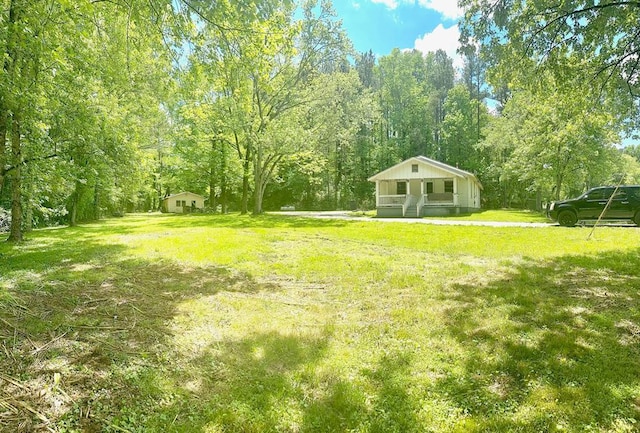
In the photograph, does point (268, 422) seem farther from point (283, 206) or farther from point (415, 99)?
point (415, 99)

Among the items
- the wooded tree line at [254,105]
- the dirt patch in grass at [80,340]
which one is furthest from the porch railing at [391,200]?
the dirt patch in grass at [80,340]

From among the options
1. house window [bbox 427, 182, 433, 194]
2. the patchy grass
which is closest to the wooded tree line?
the patchy grass

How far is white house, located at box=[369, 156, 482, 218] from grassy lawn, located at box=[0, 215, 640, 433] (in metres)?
19.0

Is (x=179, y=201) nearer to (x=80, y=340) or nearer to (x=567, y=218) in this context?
(x=567, y=218)

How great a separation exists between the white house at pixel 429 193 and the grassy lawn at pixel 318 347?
19011 mm

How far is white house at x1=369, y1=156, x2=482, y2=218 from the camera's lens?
85.7 feet

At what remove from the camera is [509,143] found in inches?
1312

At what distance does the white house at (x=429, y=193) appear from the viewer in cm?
2611

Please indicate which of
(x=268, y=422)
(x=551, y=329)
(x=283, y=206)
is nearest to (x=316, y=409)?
(x=268, y=422)

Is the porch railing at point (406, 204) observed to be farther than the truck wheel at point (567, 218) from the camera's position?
Yes

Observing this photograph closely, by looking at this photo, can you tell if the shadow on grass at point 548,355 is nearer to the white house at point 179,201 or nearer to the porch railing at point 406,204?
the porch railing at point 406,204

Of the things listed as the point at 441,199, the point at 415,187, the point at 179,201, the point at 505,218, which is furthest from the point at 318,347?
the point at 179,201

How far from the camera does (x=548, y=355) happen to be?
3438 millimetres

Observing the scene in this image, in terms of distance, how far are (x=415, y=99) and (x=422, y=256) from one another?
41.4 m
